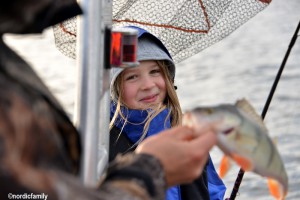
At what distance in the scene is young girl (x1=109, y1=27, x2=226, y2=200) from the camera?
14.2 ft

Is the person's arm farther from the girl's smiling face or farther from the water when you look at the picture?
the water

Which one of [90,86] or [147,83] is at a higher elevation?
[90,86]

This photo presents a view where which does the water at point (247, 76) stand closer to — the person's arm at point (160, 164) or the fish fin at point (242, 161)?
the fish fin at point (242, 161)

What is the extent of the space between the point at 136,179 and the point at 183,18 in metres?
2.58

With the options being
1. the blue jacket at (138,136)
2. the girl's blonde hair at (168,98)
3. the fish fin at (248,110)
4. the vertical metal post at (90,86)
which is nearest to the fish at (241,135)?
the fish fin at (248,110)

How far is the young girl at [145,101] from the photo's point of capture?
4.34 m

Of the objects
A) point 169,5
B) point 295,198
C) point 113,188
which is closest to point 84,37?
point 113,188

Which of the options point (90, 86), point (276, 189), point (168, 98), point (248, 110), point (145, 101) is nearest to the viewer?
point (90, 86)

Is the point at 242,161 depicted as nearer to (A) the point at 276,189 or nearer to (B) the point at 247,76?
(A) the point at 276,189

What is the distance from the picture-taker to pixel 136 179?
1816mm

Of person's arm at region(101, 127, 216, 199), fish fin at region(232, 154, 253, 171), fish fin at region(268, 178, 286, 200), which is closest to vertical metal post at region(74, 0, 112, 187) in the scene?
person's arm at region(101, 127, 216, 199)

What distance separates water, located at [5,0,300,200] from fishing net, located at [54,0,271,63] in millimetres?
3554

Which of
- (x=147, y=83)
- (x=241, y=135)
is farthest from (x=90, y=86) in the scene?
(x=147, y=83)

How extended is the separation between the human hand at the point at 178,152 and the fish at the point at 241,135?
145 millimetres
